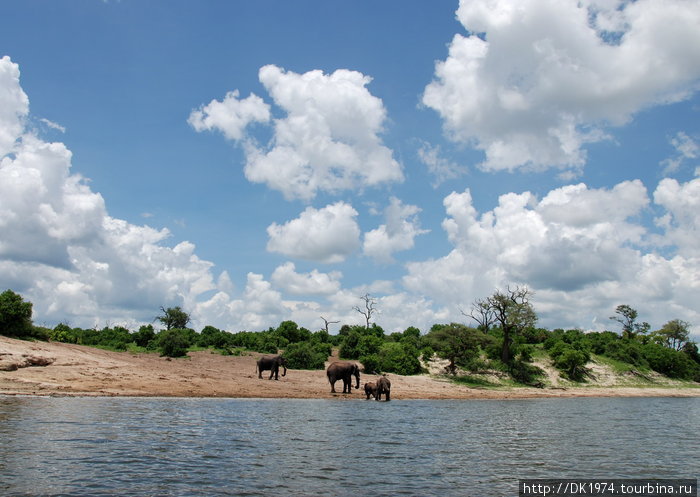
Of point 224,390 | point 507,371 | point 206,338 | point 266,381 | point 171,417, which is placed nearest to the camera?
point 171,417

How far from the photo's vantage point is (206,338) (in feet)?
227

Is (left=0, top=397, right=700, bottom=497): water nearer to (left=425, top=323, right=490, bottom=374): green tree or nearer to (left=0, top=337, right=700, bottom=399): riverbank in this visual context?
(left=0, top=337, right=700, bottom=399): riverbank

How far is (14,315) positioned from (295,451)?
114 ft

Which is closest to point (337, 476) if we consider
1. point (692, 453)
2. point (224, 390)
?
point (692, 453)

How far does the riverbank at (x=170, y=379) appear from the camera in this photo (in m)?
30.8

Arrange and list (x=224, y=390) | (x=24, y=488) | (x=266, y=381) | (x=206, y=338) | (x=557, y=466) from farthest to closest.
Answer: (x=206, y=338) → (x=266, y=381) → (x=224, y=390) → (x=557, y=466) → (x=24, y=488)

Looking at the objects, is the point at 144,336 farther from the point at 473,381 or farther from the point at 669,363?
the point at 669,363

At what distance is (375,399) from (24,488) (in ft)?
101

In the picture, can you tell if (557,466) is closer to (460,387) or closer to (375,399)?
(375,399)

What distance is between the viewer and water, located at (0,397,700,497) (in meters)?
11.9

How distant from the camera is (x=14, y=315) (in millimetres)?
40406

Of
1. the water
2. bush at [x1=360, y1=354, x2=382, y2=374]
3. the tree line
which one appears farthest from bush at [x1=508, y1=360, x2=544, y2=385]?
the water

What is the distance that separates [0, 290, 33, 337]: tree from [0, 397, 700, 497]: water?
17.5 meters

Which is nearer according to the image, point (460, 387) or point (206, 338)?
point (460, 387)
